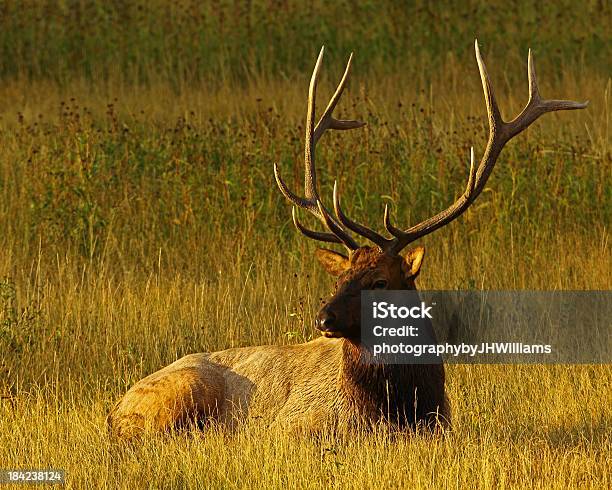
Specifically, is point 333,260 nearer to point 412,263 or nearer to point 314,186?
point 412,263

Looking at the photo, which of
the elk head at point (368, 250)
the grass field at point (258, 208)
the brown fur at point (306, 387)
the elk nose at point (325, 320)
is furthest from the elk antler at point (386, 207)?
the grass field at point (258, 208)

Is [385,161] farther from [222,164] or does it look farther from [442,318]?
[442,318]

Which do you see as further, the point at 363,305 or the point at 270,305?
the point at 270,305

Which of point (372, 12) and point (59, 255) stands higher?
point (372, 12)

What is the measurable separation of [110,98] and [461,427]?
9940 millimetres

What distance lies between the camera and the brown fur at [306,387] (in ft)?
23.6

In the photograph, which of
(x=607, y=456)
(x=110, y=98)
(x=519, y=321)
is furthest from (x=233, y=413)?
(x=110, y=98)

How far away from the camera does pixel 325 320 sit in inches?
270

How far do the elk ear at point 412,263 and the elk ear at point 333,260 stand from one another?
296 mm

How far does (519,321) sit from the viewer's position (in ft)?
31.3

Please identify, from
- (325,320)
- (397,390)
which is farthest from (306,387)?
(325,320)

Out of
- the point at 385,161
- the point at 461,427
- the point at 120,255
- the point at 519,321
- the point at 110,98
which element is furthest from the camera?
the point at 110,98

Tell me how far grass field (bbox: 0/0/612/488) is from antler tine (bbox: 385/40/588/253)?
100cm

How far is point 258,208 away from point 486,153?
4504mm
